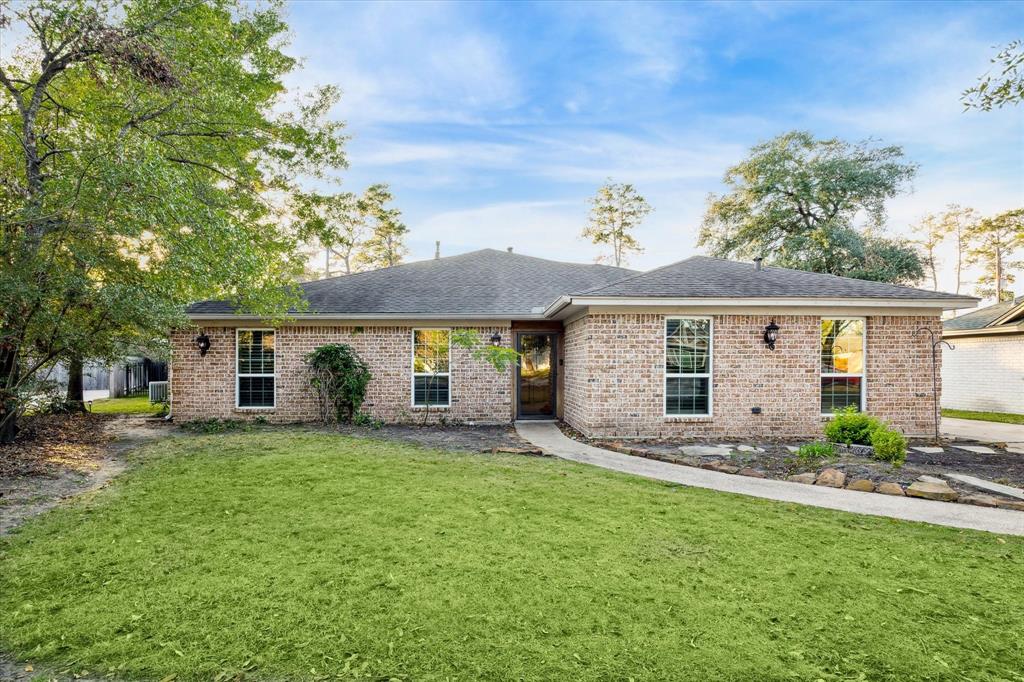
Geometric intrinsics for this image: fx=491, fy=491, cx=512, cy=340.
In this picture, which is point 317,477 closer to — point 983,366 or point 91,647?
point 91,647

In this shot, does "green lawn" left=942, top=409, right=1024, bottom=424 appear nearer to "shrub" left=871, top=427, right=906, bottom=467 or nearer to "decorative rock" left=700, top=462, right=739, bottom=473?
"shrub" left=871, top=427, right=906, bottom=467

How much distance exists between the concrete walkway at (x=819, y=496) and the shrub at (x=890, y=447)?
6.51 feet

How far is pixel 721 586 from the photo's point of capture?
3266 mm

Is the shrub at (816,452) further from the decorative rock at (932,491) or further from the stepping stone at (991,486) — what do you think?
the decorative rock at (932,491)

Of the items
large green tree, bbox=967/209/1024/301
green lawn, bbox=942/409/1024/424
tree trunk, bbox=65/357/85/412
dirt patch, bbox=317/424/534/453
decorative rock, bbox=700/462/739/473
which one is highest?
large green tree, bbox=967/209/1024/301


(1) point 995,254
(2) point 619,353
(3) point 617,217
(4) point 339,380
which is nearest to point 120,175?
(4) point 339,380

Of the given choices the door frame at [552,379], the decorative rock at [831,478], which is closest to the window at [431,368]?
the door frame at [552,379]

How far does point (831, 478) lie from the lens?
620cm

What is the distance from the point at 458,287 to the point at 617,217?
21106 mm

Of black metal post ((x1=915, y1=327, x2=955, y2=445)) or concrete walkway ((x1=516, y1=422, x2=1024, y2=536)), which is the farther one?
black metal post ((x1=915, y1=327, x2=955, y2=445))

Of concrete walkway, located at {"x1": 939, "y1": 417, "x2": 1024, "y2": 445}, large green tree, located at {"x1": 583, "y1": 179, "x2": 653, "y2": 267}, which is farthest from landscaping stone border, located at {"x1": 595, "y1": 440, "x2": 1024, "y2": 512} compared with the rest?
large green tree, located at {"x1": 583, "y1": 179, "x2": 653, "y2": 267}

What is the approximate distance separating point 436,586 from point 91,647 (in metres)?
1.81

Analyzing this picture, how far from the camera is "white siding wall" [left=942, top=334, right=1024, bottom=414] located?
1426 cm

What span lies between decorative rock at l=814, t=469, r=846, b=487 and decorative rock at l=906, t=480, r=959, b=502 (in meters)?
0.65
